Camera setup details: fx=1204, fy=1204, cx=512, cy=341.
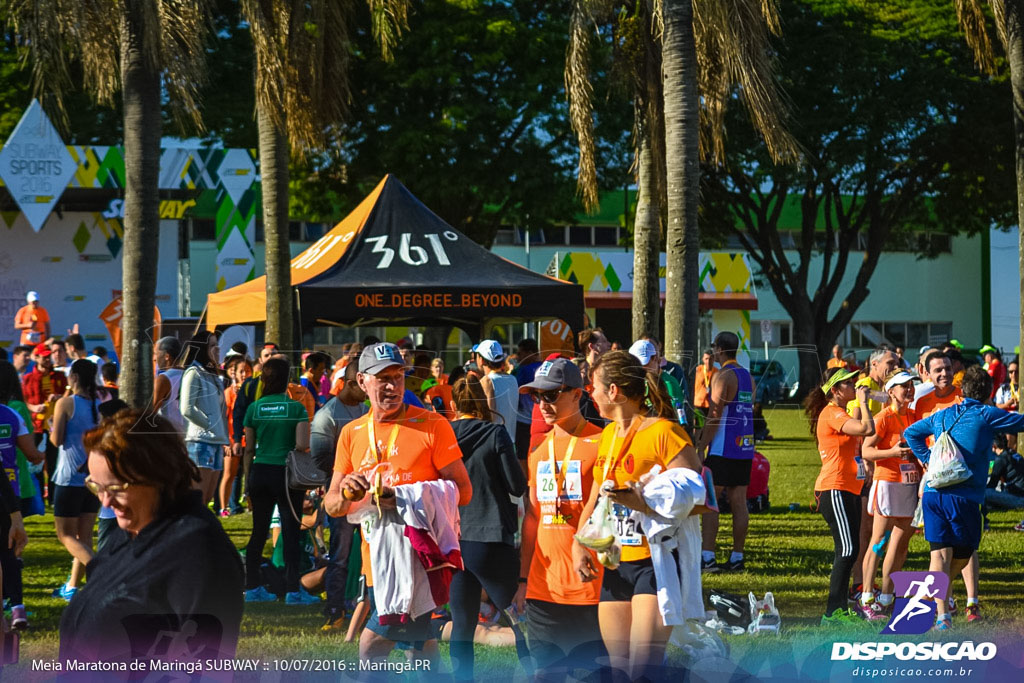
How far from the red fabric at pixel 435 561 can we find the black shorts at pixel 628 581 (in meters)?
0.70

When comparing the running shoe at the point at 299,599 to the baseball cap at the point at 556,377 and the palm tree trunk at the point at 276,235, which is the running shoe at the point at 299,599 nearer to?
the baseball cap at the point at 556,377

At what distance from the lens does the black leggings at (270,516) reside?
8.72 meters

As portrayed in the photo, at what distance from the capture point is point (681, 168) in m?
11.7

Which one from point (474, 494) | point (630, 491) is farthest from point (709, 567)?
point (630, 491)

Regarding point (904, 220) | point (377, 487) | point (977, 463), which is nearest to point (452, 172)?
point (904, 220)

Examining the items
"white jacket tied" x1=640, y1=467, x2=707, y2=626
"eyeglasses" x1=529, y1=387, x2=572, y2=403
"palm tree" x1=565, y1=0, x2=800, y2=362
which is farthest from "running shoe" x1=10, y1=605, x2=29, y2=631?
"palm tree" x1=565, y1=0, x2=800, y2=362

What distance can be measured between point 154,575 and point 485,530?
9.81ft

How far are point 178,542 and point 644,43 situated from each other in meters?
12.7

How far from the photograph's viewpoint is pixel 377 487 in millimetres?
5230

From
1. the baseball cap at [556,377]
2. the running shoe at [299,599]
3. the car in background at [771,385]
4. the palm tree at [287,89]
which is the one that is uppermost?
the palm tree at [287,89]

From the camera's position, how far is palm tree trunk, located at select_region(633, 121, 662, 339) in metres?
15.3

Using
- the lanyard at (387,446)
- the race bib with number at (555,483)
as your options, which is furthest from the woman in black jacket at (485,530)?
the lanyard at (387,446)

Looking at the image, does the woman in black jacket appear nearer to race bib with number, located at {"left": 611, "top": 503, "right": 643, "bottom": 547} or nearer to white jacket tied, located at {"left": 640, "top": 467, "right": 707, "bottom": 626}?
race bib with number, located at {"left": 611, "top": 503, "right": 643, "bottom": 547}

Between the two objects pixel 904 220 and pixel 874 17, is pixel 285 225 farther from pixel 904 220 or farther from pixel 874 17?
pixel 904 220
